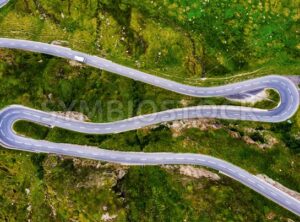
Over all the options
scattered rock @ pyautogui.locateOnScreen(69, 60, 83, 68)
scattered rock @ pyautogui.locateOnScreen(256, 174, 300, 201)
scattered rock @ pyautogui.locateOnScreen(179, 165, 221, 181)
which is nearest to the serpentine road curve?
scattered rock @ pyautogui.locateOnScreen(69, 60, 83, 68)

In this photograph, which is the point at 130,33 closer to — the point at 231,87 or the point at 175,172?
the point at 231,87

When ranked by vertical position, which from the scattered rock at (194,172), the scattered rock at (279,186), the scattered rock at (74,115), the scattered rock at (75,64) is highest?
the scattered rock at (279,186)

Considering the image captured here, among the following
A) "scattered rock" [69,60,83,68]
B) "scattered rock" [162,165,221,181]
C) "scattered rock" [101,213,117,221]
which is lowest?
"scattered rock" [101,213,117,221]

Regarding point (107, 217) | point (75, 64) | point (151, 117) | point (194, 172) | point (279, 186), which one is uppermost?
point (279, 186)

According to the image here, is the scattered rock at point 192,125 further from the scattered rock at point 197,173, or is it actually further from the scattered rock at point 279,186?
the scattered rock at point 279,186

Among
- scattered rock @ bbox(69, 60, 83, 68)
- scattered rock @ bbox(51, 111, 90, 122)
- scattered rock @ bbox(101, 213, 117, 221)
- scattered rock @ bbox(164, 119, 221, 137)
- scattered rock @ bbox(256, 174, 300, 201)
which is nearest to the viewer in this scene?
scattered rock @ bbox(101, 213, 117, 221)

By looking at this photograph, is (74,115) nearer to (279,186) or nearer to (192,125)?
(192,125)

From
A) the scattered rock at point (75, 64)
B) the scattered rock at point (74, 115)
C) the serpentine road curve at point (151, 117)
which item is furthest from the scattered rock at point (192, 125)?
the scattered rock at point (75, 64)

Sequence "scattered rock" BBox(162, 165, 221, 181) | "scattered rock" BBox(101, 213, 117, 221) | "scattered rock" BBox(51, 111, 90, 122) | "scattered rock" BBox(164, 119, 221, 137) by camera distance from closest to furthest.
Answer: "scattered rock" BBox(101, 213, 117, 221) → "scattered rock" BBox(162, 165, 221, 181) → "scattered rock" BBox(164, 119, 221, 137) → "scattered rock" BBox(51, 111, 90, 122)

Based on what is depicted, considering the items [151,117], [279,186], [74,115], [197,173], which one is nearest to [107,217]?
[197,173]

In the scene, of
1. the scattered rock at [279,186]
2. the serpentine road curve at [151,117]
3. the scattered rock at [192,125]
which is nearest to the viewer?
the scattered rock at [279,186]

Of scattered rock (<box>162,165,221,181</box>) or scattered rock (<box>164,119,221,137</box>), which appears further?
scattered rock (<box>164,119,221,137</box>)

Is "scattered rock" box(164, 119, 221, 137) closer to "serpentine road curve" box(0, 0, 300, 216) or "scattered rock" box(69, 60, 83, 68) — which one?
"serpentine road curve" box(0, 0, 300, 216)
